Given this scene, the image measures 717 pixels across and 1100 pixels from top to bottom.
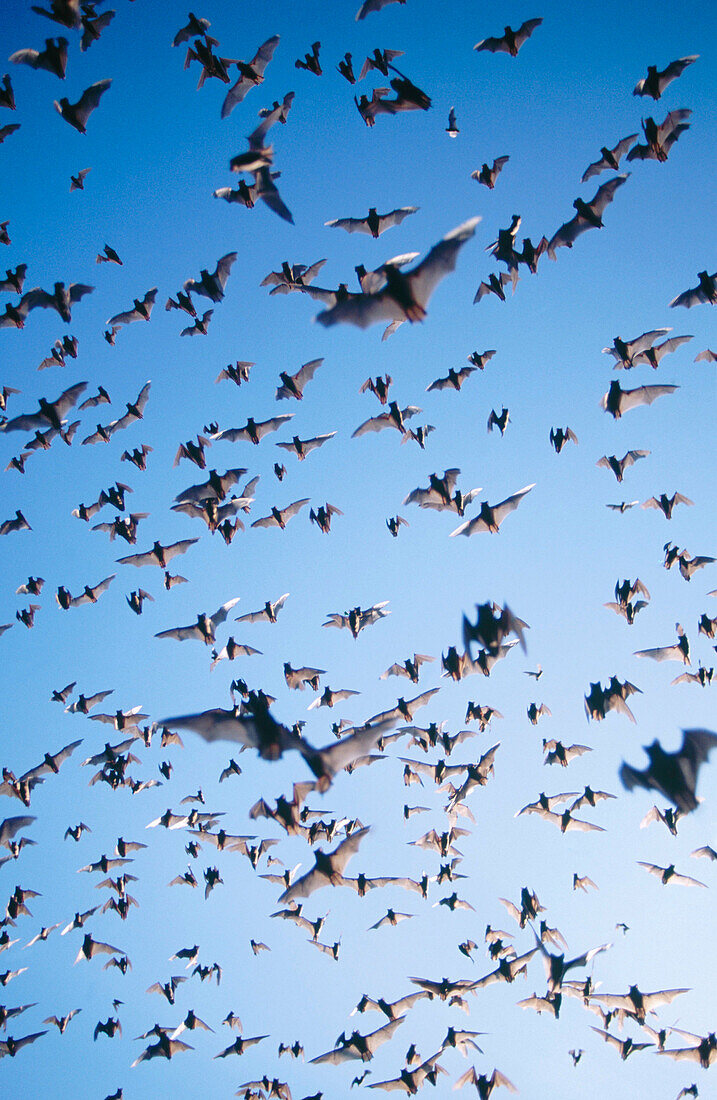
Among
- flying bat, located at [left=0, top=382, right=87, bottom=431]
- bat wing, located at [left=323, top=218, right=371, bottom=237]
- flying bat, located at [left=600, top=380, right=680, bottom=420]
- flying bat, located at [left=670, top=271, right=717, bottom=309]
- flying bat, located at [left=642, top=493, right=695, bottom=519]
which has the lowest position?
flying bat, located at [left=642, top=493, right=695, bottom=519]

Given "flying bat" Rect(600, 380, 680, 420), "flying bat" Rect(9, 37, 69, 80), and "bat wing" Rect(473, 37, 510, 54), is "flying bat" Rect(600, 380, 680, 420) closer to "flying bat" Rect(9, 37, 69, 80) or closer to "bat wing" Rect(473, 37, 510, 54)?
"bat wing" Rect(473, 37, 510, 54)

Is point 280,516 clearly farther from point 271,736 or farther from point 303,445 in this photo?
point 271,736

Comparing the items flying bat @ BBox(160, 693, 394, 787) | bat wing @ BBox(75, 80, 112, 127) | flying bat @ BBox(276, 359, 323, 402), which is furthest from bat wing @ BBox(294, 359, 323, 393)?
flying bat @ BBox(160, 693, 394, 787)

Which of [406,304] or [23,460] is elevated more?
[23,460]

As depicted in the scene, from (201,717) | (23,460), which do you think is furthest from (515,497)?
(23,460)

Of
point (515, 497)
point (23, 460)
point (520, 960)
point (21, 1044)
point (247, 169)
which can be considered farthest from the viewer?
point (21, 1044)

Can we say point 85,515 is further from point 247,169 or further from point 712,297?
point 712,297
